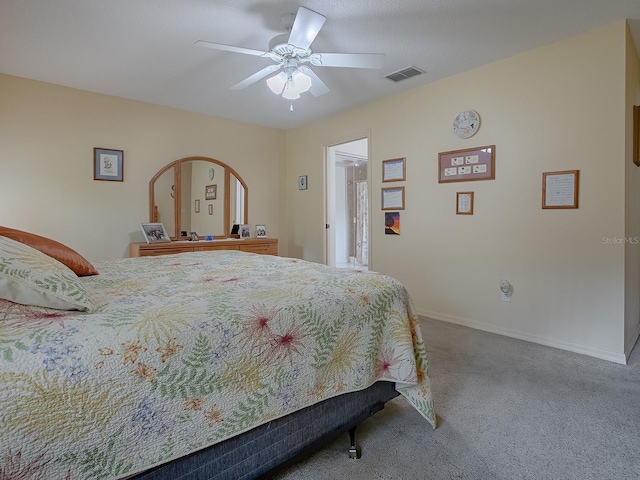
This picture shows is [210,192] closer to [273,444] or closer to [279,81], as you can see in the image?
[279,81]

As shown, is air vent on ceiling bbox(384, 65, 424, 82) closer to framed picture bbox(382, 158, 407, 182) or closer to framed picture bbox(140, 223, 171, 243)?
framed picture bbox(382, 158, 407, 182)

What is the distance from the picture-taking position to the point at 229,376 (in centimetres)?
103

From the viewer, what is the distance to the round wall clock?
3131mm

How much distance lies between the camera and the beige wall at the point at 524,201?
246 centimetres

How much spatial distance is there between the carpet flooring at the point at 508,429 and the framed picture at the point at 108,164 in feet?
11.7

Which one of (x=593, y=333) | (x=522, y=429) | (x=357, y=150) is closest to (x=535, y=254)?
(x=593, y=333)

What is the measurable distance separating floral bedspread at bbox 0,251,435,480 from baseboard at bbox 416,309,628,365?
5.91ft

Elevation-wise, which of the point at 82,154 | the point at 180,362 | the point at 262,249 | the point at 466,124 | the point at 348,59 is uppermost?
the point at 348,59

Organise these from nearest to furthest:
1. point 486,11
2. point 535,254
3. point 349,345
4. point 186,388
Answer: point 186,388 → point 349,345 → point 486,11 → point 535,254

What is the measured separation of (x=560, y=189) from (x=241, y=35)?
2.67 metres

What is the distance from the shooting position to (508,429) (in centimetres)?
167

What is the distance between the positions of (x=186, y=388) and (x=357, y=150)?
15.5 ft

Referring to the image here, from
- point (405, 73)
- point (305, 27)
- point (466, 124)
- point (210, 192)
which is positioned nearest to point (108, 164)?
point (210, 192)

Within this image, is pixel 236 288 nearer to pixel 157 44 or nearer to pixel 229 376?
pixel 229 376
